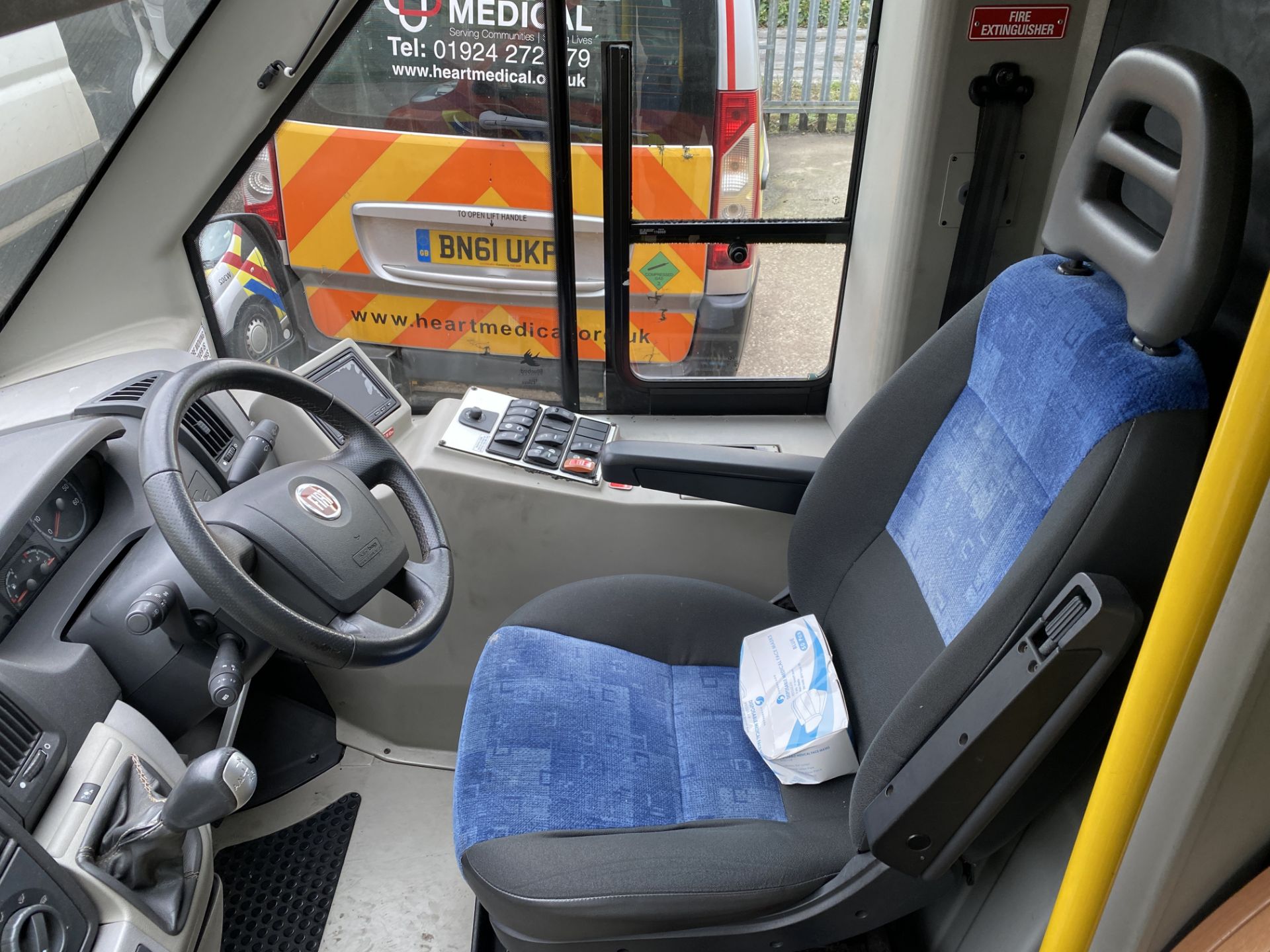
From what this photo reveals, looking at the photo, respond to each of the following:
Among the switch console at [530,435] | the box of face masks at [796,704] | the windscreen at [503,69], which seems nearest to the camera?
the box of face masks at [796,704]

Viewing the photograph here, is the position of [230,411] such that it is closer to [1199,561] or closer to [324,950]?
[324,950]

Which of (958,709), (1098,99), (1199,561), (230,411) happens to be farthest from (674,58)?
(1199,561)

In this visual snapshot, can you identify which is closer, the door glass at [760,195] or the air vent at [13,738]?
the air vent at [13,738]

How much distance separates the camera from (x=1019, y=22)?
1.42 m

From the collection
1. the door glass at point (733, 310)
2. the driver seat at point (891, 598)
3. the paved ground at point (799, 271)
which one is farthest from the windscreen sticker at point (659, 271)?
the driver seat at point (891, 598)

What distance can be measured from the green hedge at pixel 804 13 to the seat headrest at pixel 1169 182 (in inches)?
33.4

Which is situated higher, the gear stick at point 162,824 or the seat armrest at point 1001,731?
the seat armrest at point 1001,731

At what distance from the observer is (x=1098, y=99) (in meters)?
0.96

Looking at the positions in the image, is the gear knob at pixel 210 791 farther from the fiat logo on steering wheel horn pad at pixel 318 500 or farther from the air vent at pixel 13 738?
the fiat logo on steering wheel horn pad at pixel 318 500

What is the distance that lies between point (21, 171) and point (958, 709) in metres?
A: 1.57

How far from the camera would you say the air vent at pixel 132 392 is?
1.39 meters

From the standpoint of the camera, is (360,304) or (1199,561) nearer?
(1199,561)

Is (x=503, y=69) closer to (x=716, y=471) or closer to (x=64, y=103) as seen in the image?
(x=64, y=103)

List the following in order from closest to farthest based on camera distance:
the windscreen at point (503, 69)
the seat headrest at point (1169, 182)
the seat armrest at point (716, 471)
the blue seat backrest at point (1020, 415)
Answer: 1. the seat headrest at point (1169, 182)
2. the blue seat backrest at point (1020, 415)
3. the seat armrest at point (716, 471)
4. the windscreen at point (503, 69)
